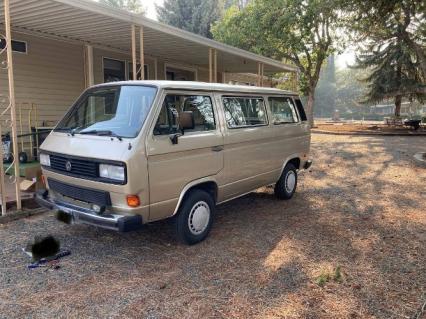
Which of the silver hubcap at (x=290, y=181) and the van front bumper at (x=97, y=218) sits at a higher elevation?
the van front bumper at (x=97, y=218)

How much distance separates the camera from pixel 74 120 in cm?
499

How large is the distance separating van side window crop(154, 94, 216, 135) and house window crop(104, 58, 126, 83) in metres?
7.55

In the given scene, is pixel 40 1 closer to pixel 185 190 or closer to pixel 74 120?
pixel 74 120

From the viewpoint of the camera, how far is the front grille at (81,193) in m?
4.11

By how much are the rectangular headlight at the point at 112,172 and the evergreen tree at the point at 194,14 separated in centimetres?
2580

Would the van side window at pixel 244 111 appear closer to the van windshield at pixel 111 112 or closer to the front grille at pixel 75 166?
the van windshield at pixel 111 112

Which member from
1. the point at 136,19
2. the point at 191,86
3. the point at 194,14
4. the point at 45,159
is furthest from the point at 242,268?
the point at 194,14

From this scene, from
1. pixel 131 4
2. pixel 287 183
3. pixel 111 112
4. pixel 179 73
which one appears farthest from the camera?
pixel 131 4

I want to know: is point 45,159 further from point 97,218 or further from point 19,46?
point 19,46

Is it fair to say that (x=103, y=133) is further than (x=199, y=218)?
No

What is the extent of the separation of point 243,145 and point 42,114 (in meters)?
6.82

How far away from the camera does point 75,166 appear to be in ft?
14.2

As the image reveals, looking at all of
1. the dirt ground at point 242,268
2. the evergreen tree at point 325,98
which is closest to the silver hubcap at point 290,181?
the dirt ground at point 242,268

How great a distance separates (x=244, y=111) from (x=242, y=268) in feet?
7.93
